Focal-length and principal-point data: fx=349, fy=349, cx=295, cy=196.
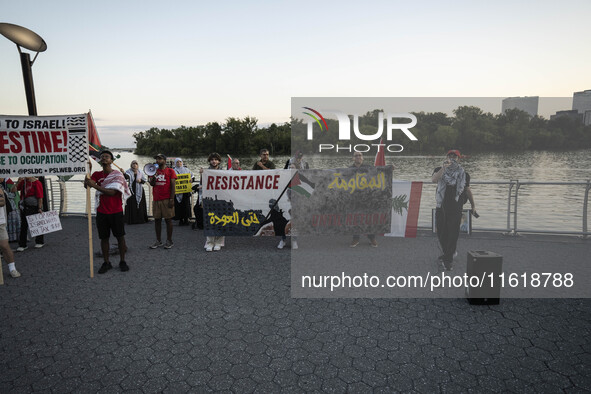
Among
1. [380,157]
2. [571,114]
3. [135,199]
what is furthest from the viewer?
[571,114]

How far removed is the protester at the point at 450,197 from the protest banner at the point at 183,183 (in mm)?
6193

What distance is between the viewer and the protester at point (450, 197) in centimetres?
589

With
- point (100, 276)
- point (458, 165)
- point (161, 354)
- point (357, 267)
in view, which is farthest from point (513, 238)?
point (100, 276)

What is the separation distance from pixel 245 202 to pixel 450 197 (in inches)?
162

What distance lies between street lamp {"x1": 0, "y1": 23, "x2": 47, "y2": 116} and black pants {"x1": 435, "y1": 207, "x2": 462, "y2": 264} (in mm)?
9623

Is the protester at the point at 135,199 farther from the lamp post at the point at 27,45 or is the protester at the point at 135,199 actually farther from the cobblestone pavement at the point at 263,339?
the cobblestone pavement at the point at 263,339

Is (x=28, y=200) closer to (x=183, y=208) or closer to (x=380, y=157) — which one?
(x=183, y=208)

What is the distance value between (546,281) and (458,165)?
2.24 metres

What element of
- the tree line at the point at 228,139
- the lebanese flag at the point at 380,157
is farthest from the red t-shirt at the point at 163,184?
the tree line at the point at 228,139

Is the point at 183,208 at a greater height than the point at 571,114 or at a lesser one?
lesser

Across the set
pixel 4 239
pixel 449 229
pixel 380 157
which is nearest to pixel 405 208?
pixel 380 157

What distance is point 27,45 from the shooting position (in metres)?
8.11

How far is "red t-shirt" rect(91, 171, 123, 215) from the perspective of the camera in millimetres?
5887

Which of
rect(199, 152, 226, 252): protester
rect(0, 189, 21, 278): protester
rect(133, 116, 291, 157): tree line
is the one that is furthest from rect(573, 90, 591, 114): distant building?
rect(133, 116, 291, 157): tree line
